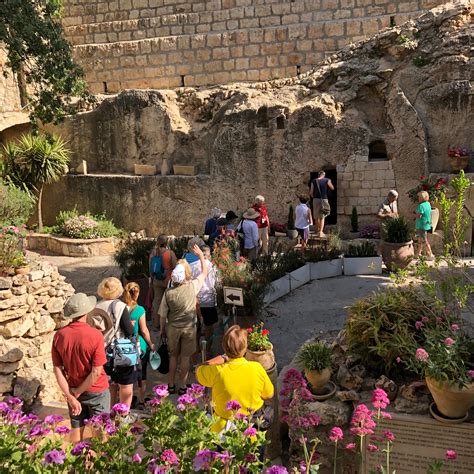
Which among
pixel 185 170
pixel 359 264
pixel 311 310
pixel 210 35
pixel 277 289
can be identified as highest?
pixel 210 35

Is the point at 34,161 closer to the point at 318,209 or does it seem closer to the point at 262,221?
the point at 262,221

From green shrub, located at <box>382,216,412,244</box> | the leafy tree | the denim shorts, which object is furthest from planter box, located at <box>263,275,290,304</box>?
the leafy tree

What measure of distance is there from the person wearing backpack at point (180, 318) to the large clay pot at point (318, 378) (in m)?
1.49

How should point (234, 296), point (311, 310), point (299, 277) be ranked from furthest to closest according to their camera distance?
point (299, 277) → point (311, 310) → point (234, 296)

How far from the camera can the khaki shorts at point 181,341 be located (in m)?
5.24

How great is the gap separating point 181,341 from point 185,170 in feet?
27.6

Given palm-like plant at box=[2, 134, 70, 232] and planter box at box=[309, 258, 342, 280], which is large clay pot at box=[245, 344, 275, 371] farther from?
palm-like plant at box=[2, 134, 70, 232]

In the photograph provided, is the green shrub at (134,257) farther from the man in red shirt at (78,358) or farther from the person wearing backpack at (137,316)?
the man in red shirt at (78,358)

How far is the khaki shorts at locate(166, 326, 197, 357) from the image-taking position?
17.2 ft

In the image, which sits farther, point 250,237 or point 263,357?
point 250,237

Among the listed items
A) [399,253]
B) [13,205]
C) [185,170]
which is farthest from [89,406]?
[185,170]

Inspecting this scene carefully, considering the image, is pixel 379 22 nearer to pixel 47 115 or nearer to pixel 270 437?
pixel 47 115

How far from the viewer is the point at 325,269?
9156mm

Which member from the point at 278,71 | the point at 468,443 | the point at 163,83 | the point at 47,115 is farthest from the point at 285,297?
the point at 163,83
